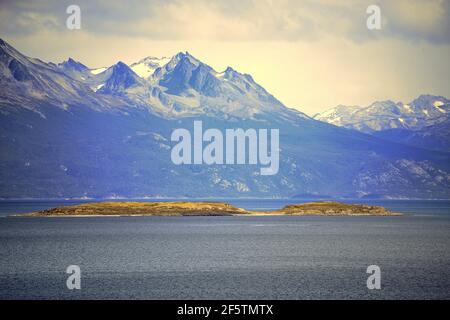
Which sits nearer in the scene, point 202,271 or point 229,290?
point 229,290

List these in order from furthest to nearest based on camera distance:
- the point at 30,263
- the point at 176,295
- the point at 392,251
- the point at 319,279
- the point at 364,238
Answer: the point at 364,238
the point at 392,251
the point at 30,263
the point at 319,279
the point at 176,295

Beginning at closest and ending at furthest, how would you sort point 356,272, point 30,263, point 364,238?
point 356,272, point 30,263, point 364,238

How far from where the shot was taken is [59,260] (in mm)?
127562

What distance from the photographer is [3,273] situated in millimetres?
107438

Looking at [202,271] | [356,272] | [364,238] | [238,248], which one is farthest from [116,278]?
[364,238]

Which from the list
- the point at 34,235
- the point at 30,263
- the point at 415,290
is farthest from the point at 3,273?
the point at 34,235

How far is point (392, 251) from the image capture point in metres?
146

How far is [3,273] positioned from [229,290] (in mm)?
34796

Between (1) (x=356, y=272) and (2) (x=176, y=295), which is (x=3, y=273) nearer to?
(2) (x=176, y=295)

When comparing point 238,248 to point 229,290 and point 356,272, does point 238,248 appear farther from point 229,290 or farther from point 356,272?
point 229,290

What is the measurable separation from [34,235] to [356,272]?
108481 millimetres
